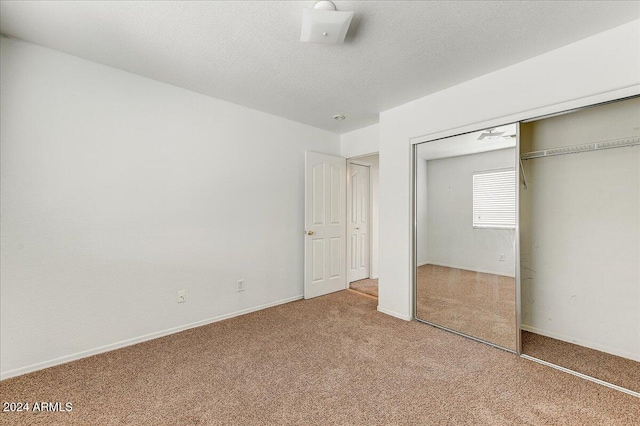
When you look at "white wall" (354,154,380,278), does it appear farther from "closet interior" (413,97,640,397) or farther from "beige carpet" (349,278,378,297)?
"closet interior" (413,97,640,397)

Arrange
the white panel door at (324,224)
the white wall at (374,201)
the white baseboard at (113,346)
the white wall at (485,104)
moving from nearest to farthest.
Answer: the white wall at (485,104)
the white baseboard at (113,346)
the white panel door at (324,224)
the white wall at (374,201)

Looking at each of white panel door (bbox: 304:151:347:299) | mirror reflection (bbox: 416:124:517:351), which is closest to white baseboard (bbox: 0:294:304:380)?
white panel door (bbox: 304:151:347:299)

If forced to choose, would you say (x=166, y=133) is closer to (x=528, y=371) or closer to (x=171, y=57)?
(x=171, y=57)

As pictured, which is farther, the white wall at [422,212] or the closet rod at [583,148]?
the white wall at [422,212]

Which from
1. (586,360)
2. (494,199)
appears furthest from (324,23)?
(586,360)

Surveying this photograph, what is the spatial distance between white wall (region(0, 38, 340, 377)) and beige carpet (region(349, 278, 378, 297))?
1458mm

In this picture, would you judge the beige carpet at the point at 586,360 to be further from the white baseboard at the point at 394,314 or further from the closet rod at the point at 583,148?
the closet rod at the point at 583,148

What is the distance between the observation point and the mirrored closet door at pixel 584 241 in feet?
7.25

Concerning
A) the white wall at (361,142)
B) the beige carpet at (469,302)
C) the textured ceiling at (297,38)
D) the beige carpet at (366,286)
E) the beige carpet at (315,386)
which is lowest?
the beige carpet at (315,386)

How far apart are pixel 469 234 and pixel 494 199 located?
42 cm

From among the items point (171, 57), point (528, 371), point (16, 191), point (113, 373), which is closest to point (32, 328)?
point (113, 373)

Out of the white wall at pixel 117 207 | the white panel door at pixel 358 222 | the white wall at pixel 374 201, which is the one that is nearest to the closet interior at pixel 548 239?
the white panel door at pixel 358 222

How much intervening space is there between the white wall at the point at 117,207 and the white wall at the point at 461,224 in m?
2.00

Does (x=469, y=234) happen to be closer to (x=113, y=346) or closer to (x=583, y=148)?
(x=583, y=148)
